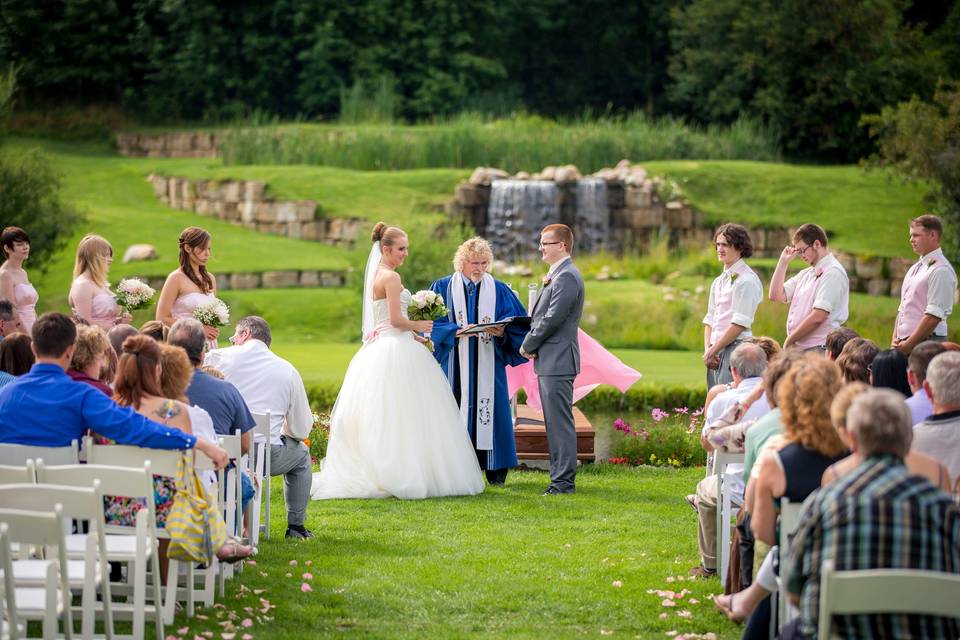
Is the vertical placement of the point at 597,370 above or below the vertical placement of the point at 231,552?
above

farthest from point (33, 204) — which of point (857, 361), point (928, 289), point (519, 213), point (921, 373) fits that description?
point (921, 373)

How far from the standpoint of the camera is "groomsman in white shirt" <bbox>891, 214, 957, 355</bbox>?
30.1 feet

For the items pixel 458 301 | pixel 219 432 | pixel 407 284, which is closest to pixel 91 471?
pixel 219 432

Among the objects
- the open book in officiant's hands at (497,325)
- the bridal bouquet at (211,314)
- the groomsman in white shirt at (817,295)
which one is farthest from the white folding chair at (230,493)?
the groomsman in white shirt at (817,295)

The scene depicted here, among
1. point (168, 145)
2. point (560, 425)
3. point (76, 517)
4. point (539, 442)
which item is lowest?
point (539, 442)

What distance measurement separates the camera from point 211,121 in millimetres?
38438

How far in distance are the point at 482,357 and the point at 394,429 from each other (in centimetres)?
113

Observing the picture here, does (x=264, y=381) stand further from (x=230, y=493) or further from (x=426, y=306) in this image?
(x=426, y=306)

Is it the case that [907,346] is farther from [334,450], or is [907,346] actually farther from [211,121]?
[211,121]

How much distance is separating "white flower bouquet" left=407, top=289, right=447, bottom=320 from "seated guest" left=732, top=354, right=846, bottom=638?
15.0 ft

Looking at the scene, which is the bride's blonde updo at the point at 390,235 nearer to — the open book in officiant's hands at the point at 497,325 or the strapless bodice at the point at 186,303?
the open book in officiant's hands at the point at 497,325

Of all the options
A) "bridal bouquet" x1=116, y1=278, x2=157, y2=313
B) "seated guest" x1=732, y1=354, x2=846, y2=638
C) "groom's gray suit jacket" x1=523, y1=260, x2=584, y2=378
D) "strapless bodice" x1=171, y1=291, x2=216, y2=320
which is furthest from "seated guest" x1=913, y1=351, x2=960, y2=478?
"bridal bouquet" x1=116, y1=278, x2=157, y2=313

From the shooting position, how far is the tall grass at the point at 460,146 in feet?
91.8

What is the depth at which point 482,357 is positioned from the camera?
33.5 ft
